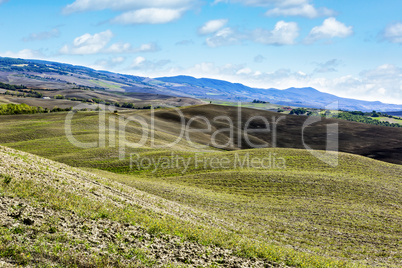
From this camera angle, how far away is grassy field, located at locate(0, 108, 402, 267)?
72.0ft

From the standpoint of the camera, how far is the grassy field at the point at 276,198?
72.0ft

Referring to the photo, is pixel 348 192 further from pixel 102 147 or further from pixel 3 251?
pixel 102 147

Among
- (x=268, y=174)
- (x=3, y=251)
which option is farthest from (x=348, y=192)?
(x=3, y=251)

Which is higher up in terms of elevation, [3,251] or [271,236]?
[3,251]

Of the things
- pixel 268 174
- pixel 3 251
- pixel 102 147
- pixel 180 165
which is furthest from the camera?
pixel 102 147

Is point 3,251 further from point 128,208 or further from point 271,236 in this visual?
point 271,236

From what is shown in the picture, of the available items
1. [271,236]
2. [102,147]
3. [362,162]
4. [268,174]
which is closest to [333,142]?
[362,162]

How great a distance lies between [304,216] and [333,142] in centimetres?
9382

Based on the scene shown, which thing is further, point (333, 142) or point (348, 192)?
point (333, 142)

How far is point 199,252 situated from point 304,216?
1975 cm

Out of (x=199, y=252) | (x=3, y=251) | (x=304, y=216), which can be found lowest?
(x=304, y=216)

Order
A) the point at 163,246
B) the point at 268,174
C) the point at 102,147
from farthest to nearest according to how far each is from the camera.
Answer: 1. the point at 102,147
2. the point at 268,174
3. the point at 163,246

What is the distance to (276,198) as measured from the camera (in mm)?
39375

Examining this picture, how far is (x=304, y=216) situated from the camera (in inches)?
1277
